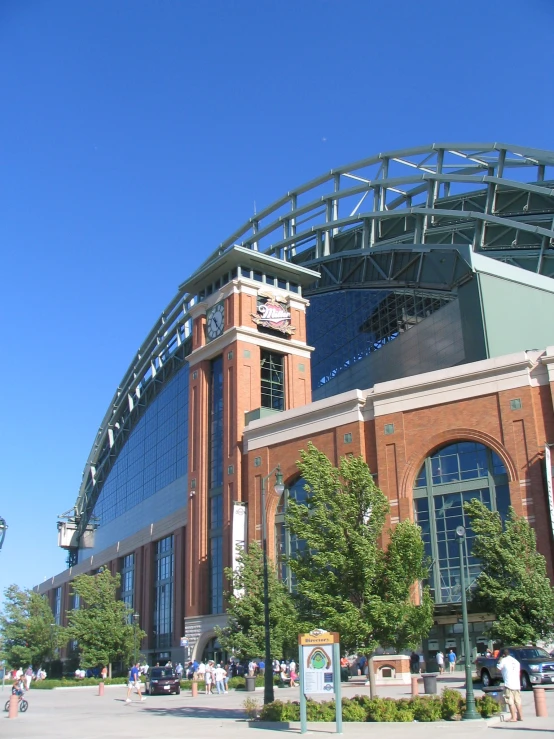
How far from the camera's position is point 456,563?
152ft

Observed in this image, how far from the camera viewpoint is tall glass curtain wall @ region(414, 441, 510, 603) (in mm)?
46469

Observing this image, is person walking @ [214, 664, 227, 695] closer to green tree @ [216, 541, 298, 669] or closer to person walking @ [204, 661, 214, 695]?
person walking @ [204, 661, 214, 695]

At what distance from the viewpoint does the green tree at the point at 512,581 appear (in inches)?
1518

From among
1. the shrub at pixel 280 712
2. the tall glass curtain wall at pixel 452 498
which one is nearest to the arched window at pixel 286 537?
the tall glass curtain wall at pixel 452 498

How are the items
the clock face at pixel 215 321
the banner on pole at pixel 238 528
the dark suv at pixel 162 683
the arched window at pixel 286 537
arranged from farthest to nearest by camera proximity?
the clock face at pixel 215 321 → the banner on pole at pixel 238 528 → the arched window at pixel 286 537 → the dark suv at pixel 162 683

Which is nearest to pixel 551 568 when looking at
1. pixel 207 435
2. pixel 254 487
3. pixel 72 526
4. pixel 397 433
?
pixel 397 433

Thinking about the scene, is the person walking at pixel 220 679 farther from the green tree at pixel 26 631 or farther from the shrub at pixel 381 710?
the green tree at pixel 26 631

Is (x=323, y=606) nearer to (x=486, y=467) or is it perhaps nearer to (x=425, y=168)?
(x=486, y=467)

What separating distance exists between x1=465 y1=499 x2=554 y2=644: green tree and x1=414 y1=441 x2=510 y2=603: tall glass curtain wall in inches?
172

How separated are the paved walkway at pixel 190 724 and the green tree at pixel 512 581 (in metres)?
3.87

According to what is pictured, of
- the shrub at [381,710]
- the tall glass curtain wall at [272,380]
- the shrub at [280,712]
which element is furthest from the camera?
the tall glass curtain wall at [272,380]

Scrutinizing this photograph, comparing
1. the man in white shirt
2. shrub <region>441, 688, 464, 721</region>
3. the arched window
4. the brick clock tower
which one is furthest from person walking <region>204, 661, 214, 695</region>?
the man in white shirt

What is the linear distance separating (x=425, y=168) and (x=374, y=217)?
6357 mm

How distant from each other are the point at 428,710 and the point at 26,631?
233 ft
